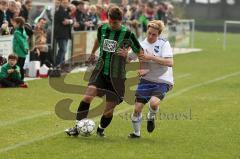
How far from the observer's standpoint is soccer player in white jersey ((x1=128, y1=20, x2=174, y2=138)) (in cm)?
1126

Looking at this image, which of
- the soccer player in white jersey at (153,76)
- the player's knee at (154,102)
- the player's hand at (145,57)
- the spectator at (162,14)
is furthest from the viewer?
the spectator at (162,14)

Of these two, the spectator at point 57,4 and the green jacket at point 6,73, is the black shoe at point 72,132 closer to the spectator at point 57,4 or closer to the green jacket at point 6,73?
the green jacket at point 6,73

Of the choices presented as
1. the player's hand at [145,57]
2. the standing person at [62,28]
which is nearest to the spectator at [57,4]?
the standing person at [62,28]

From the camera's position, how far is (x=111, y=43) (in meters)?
11.0

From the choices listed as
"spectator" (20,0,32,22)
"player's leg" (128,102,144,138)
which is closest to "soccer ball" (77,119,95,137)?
"player's leg" (128,102,144,138)

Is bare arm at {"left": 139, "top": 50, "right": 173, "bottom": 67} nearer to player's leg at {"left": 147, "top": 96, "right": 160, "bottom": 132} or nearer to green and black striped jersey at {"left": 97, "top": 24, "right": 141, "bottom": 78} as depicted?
green and black striped jersey at {"left": 97, "top": 24, "right": 141, "bottom": 78}

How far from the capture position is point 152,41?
37.2 feet

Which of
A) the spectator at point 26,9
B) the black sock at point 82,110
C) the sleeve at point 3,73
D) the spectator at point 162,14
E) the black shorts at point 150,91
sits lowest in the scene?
the sleeve at point 3,73

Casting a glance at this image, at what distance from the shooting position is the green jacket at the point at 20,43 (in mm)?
18812

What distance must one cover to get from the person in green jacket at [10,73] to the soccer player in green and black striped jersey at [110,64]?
6922 mm

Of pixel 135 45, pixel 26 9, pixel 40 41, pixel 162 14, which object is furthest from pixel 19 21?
pixel 162 14

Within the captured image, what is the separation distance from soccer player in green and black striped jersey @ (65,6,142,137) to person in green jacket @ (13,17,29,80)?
7.79 metres

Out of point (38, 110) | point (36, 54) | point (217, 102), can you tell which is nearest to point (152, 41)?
point (38, 110)

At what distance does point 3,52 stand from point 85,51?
19.7 feet
